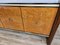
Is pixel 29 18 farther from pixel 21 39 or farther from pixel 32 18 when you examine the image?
pixel 21 39

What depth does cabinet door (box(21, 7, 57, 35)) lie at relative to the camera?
85 cm

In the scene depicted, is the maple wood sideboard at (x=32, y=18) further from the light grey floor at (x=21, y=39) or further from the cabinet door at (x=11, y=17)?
the light grey floor at (x=21, y=39)

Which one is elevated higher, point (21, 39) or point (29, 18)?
point (29, 18)

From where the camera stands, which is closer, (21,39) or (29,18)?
(29,18)

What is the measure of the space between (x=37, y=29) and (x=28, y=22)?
13 centimetres

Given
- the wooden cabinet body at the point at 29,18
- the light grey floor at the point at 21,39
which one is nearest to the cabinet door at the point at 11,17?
the wooden cabinet body at the point at 29,18

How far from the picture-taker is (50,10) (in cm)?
83

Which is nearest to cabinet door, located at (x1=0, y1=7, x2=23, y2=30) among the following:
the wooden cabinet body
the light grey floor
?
the wooden cabinet body

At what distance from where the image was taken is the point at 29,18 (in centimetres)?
97

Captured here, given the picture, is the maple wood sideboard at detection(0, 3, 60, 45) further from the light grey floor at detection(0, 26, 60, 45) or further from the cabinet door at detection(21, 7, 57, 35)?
the light grey floor at detection(0, 26, 60, 45)

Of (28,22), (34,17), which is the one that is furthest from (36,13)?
(28,22)

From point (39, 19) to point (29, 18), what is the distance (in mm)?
89

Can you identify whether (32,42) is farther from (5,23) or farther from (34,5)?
(34,5)

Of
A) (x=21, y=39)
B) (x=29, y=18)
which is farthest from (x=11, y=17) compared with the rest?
(x=21, y=39)
